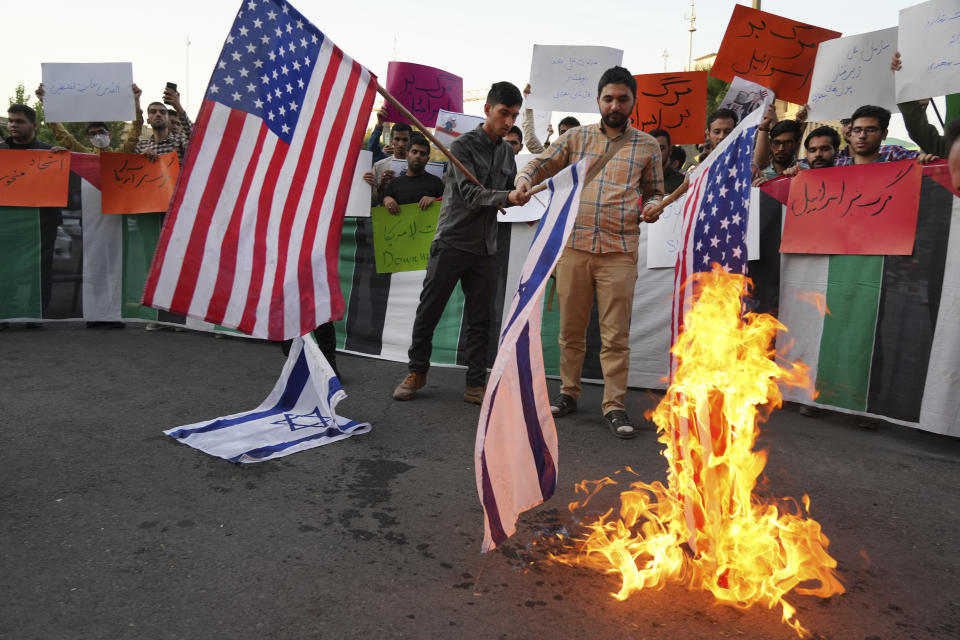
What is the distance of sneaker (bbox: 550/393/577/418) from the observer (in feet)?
15.6

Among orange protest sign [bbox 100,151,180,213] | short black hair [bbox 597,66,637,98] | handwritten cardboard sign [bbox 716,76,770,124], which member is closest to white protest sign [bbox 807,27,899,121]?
handwritten cardboard sign [bbox 716,76,770,124]

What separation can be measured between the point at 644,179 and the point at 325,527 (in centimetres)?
300

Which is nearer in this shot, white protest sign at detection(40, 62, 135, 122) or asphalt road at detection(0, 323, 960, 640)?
asphalt road at detection(0, 323, 960, 640)

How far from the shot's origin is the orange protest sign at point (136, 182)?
7.48 m

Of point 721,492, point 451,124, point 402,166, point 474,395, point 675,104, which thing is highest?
point 675,104

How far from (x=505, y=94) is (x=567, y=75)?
233cm

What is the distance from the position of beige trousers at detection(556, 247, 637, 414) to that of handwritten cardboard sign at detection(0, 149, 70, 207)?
5.83 m

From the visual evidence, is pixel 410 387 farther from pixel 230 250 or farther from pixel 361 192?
pixel 361 192

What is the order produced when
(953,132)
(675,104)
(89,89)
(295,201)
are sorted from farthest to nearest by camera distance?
(89,89)
(675,104)
(295,201)
(953,132)

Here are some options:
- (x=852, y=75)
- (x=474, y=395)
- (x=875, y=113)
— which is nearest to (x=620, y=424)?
(x=474, y=395)

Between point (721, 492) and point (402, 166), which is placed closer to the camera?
point (721, 492)

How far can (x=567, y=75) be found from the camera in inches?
264

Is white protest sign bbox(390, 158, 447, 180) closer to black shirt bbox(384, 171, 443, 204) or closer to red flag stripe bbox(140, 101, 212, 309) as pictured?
black shirt bbox(384, 171, 443, 204)

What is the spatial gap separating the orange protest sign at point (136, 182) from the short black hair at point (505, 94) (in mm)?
4297
